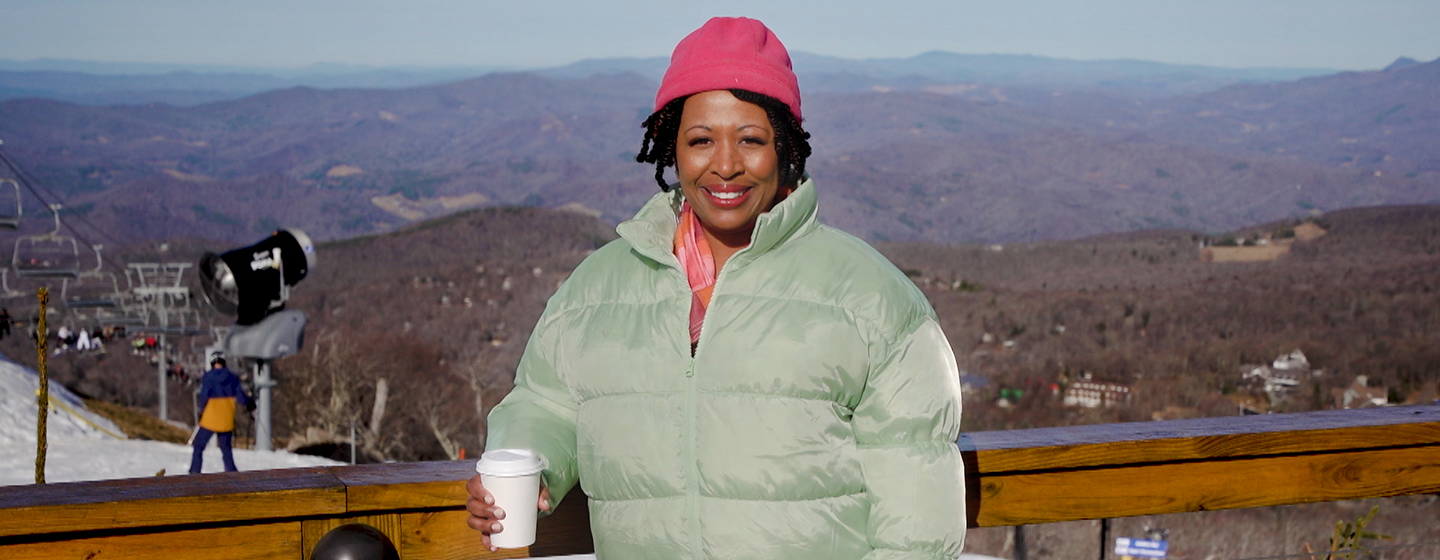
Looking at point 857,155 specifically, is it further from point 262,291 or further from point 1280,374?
point 262,291

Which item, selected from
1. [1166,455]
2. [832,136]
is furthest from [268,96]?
[1166,455]

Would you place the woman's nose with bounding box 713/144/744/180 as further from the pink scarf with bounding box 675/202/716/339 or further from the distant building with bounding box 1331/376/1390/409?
the distant building with bounding box 1331/376/1390/409

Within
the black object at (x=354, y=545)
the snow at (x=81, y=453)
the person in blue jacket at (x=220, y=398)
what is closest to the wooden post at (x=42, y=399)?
the black object at (x=354, y=545)

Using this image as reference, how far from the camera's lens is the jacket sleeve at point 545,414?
60.9 inches

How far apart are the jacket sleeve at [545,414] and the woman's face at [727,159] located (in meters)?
0.27

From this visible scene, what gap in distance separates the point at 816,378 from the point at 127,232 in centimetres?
14435

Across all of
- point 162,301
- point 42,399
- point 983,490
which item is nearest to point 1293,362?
point 162,301

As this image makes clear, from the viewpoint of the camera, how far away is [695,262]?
1.62 m

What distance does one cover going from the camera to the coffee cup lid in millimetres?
1383

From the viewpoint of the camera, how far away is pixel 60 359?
72375 mm

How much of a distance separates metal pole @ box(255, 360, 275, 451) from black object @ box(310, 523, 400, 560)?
13855 mm

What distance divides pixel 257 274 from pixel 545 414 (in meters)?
13.8

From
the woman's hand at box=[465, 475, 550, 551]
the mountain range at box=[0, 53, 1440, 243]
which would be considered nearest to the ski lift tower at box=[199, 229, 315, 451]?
the woman's hand at box=[465, 475, 550, 551]

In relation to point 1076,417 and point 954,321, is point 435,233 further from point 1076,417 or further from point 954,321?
point 1076,417
